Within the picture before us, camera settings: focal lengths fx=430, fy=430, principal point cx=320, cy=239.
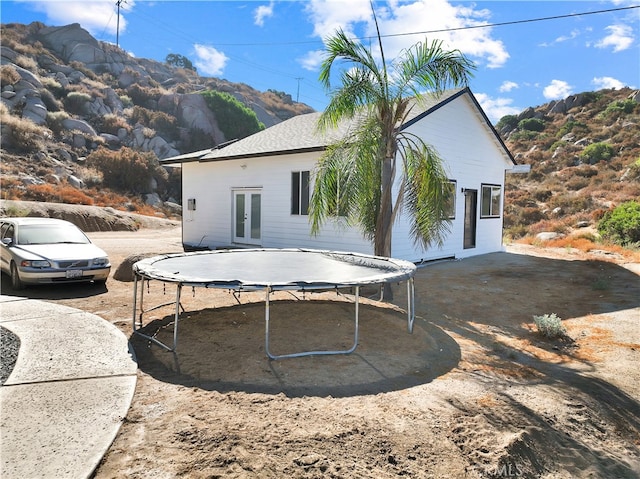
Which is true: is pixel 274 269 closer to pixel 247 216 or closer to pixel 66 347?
pixel 66 347

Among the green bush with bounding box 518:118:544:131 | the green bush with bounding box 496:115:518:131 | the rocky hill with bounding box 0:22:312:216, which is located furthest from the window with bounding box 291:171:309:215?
the green bush with bounding box 496:115:518:131

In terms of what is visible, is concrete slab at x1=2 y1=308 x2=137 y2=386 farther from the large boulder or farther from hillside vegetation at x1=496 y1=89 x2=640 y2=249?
the large boulder

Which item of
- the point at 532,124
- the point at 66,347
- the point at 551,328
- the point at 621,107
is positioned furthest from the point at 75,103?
the point at 621,107

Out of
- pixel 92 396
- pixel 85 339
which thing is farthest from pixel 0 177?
pixel 92 396

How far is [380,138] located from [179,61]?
80483 millimetres

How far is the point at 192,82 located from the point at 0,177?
4675 centimetres

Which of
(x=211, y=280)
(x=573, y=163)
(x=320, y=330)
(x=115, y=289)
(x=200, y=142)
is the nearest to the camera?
(x=211, y=280)

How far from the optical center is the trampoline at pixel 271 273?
4.71 m

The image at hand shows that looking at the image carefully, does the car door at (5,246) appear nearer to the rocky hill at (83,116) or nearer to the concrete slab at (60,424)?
the concrete slab at (60,424)

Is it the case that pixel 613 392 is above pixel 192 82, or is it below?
below

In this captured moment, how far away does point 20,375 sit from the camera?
4078 millimetres

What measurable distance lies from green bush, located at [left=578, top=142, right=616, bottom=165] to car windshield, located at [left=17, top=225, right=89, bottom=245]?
114 feet

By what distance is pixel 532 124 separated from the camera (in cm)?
4253

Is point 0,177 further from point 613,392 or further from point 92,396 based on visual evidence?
point 613,392
